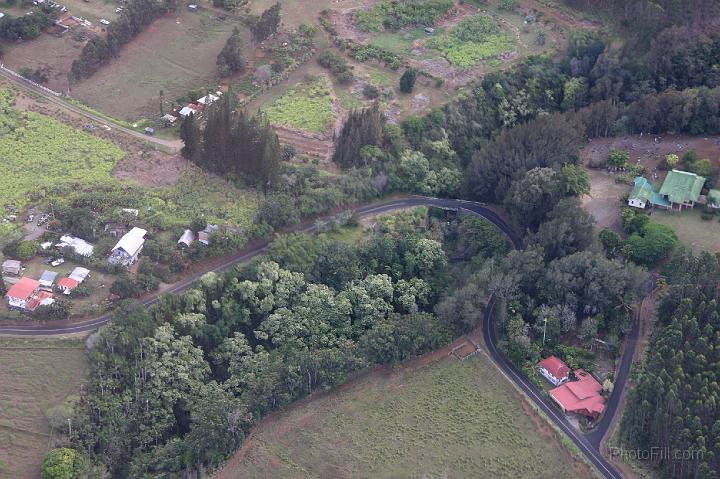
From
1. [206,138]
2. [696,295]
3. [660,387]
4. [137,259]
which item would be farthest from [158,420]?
[696,295]

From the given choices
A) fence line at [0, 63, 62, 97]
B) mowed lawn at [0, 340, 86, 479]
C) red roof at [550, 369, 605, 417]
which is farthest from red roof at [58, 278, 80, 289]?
red roof at [550, 369, 605, 417]

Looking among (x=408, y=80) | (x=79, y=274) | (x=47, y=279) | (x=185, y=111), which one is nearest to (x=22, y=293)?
(x=47, y=279)

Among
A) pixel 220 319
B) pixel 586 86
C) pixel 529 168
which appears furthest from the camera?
pixel 586 86

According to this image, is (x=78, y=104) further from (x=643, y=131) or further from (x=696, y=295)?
(x=696, y=295)

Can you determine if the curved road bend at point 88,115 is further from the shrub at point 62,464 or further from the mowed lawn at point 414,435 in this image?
the shrub at point 62,464

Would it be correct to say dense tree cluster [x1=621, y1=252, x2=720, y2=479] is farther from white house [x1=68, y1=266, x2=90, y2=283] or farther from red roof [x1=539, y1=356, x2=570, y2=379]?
white house [x1=68, y1=266, x2=90, y2=283]

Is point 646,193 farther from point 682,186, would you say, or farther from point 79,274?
point 79,274
